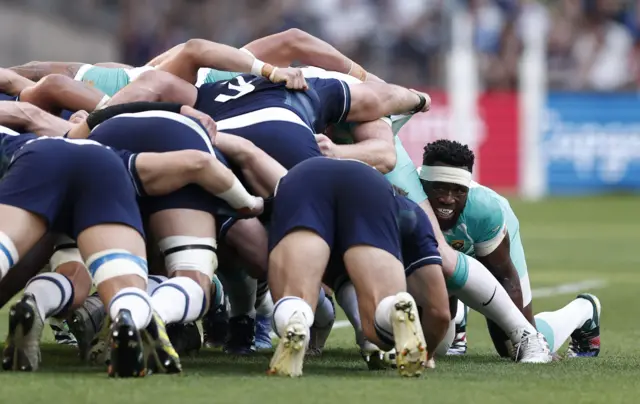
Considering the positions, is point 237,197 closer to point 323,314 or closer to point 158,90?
point 323,314

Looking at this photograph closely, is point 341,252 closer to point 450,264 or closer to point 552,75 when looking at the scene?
point 450,264

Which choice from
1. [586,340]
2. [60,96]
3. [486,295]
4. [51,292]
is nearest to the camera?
[51,292]

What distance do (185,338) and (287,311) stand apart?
1057mm

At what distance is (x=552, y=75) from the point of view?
24156 mm

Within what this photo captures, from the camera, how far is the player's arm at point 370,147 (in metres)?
7.08

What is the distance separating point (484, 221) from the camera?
23.4 ft

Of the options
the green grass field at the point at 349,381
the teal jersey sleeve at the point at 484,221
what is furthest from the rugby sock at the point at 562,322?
the teal jersey sleeve at the point at 484,221

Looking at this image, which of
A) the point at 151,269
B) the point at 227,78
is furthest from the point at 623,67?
the point at 151,269

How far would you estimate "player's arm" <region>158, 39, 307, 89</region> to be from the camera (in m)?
7.21

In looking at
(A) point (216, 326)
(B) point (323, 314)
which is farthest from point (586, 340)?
(A) point (216, 326)

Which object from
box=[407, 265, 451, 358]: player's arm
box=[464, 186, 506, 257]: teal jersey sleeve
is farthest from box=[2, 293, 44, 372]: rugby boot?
box=[464, 186, 506, 257]: teal jersey sleeve

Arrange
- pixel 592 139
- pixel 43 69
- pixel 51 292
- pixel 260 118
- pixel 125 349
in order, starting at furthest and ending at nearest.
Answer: pixel 592 139 < pixel 43 69 < pixel 260 118 < pixel 51 292 < pixel 125 349

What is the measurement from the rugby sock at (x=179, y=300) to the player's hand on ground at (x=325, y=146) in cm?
136

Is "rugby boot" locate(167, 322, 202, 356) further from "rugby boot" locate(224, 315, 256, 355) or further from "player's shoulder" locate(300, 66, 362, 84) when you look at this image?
"player's shoulder" locate(300, 66, 362, 84)
